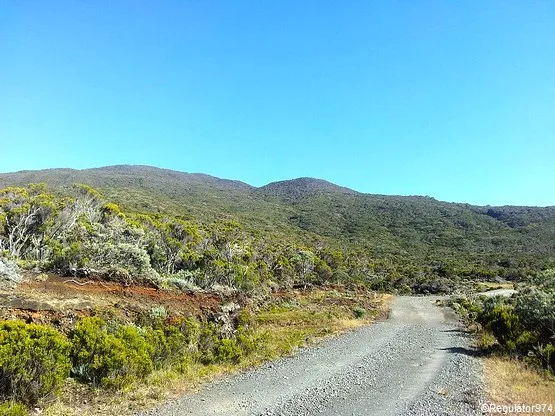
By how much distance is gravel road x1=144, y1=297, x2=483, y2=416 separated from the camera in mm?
7384

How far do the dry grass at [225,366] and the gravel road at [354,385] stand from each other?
0.44 metres

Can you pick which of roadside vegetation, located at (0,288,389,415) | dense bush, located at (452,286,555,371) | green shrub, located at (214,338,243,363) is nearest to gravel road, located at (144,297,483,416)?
roadside vegetation, located at (0,288,389,415)

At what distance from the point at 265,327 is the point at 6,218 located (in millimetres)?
15002

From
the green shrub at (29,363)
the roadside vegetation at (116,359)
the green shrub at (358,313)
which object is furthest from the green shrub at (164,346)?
the green shrub at (358,313)

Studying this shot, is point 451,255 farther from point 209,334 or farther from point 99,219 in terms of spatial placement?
point 209,334

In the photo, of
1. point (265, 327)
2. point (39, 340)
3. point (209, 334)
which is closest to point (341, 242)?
point (265, 327)

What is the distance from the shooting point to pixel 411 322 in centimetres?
2212

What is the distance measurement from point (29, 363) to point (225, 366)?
4.72 meters

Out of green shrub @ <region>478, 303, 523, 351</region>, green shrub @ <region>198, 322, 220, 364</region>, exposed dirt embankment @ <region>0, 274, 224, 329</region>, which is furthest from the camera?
green shrub @ <region>478, 303, 523, 351</region>

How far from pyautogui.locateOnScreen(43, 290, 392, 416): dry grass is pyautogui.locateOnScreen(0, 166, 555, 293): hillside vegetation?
200 inches

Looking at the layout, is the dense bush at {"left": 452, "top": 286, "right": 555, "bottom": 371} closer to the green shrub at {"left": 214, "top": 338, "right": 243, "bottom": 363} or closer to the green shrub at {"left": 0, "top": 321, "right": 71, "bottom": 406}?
the green shrub at {"left": 214, "top": 338, "right": 243, "bottom": 363}

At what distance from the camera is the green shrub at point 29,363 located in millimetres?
6477

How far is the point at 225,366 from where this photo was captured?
1016cm

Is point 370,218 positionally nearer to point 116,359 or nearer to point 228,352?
point 228,352
